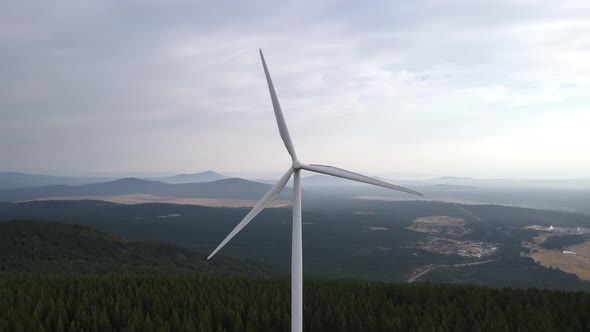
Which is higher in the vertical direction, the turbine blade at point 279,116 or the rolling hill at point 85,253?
the turbine blade at point 279,116

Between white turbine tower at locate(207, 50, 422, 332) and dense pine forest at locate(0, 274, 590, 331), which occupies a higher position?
white turbine tower at locate(207, 50, 422, 332)

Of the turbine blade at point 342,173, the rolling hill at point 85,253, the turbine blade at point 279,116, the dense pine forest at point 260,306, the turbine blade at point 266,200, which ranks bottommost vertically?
the rolling hill at point 85,253

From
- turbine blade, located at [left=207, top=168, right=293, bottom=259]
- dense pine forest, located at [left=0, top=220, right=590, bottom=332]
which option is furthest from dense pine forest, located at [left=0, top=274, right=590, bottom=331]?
turbine blade, located at [left=207, top=168, right=293, bottom=259]

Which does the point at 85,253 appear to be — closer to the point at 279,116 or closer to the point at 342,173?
the point at 279,116

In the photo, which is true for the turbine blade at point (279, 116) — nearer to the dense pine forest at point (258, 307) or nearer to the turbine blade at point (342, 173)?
the turbine blade at point (342, 173)

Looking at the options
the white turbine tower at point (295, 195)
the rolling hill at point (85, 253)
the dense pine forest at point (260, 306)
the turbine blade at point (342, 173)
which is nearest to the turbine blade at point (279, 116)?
the white turbine tower at point (295, 195)

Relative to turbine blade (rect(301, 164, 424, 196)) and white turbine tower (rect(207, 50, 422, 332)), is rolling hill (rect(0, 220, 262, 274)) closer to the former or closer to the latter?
white turbine tower (rect(207, 50, 422, 332))

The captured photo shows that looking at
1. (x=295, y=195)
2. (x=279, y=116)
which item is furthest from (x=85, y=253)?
(x=295, y=195)

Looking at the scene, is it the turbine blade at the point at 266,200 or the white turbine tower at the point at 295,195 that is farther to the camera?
the turbine blade at the point at 266,200
